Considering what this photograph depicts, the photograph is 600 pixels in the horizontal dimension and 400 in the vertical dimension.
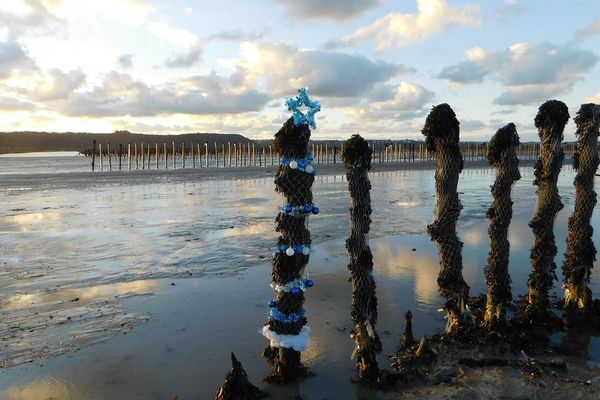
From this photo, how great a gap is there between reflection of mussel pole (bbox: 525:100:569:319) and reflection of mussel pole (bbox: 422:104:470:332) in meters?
1.44

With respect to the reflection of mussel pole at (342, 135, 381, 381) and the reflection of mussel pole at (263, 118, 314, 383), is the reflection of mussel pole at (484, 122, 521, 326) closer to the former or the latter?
the reflection of mussel pole at (342, 135, 381, 381)

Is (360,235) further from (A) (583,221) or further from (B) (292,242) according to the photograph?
(A) (583,221)

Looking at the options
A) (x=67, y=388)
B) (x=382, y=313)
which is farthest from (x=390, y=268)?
(x=67, y=388)

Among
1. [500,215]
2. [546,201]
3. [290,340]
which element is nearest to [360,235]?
[290,340]

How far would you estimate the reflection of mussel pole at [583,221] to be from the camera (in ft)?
28.0

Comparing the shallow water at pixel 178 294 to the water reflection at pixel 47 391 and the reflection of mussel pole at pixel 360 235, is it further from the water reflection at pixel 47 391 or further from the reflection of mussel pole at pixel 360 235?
the reflection of mussel pole at pixel 360 235

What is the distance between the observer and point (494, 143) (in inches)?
315

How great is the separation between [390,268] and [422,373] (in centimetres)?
537

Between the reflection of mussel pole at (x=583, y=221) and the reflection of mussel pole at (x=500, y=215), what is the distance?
1455 mm

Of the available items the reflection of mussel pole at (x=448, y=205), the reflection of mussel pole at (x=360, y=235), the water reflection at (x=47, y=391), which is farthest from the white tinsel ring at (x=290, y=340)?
the reflection of mussel pole at (x=448, y=205)

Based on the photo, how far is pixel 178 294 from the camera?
9.89 m

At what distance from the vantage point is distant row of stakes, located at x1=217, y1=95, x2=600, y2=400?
6449 millimetres

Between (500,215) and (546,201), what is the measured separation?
108cm

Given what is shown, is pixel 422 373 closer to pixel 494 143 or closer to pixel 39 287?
pixel 494 143
